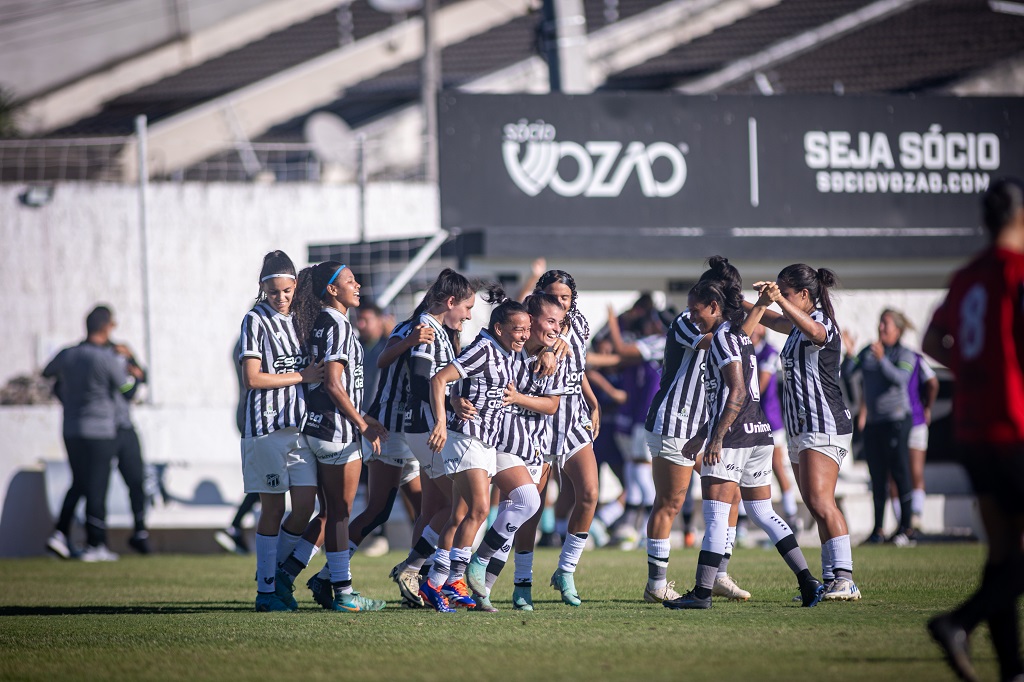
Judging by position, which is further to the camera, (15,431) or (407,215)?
(407,215)

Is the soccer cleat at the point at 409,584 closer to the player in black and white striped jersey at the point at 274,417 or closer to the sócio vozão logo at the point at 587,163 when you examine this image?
the player in black and white striped jersey at the point at 274,417

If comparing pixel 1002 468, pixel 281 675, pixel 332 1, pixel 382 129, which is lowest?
pixel 281 675

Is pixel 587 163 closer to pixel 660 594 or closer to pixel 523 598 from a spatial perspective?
pixel 660 594

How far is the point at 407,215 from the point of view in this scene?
22.1 metres

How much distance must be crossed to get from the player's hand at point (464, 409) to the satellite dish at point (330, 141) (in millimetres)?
13891

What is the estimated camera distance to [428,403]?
8.30m

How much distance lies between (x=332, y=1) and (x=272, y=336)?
26774 millimetres

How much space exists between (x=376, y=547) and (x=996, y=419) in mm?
9194

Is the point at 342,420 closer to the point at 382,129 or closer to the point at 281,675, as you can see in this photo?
the point at 281,675

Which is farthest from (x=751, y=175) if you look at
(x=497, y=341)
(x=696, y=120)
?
(x=497, y=341)

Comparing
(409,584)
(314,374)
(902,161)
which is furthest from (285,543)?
(902,161)

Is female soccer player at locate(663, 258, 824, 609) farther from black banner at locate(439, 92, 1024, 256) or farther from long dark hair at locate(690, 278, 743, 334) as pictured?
black banner at locate(439, 92, 1024, 256)

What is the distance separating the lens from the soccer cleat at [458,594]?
26.8 feet

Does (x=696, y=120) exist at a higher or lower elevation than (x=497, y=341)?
higher
